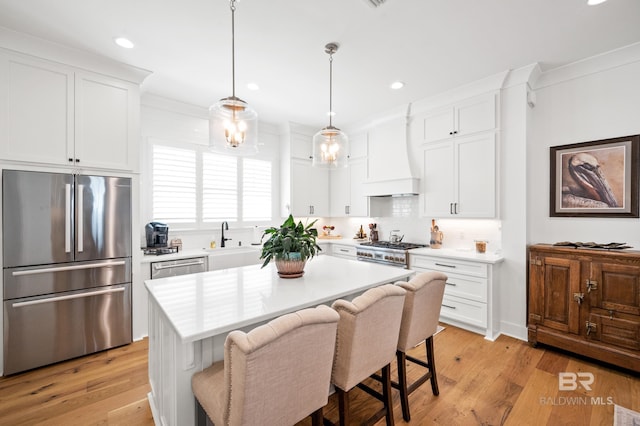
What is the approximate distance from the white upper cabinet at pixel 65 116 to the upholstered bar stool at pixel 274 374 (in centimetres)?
269

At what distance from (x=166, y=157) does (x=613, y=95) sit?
5264 millimetres

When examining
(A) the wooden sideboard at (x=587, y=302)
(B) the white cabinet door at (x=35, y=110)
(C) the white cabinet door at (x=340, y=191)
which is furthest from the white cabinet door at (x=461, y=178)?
(B) the white cabinet door at (x=35, y=110)

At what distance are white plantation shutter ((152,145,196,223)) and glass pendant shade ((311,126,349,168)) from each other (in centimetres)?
231

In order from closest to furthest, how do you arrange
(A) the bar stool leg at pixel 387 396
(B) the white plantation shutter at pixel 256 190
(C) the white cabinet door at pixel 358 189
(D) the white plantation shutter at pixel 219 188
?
(A) the bar stool leg at pixel 387 396, (D) the white plantation shutter at pixel 219 188, (B) the white plantation shutter at pixel 256 190, (C) the white cabinet door at pixel 358 189

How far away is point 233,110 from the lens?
2.02 metres

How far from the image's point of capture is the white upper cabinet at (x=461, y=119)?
331cm

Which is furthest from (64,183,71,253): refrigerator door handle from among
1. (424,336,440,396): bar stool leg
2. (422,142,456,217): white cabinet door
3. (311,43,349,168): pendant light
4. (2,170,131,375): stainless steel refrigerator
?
(422,142,456,217): white cabinet door

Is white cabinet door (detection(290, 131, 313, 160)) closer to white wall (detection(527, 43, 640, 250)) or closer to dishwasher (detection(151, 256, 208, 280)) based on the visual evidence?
dishwasher (detection(151, 256, 208, 280))

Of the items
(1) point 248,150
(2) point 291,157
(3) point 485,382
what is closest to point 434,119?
(2) point 291,157

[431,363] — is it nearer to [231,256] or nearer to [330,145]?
[330,145]

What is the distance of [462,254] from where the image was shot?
346cm

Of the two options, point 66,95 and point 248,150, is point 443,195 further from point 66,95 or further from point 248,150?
point 66,95

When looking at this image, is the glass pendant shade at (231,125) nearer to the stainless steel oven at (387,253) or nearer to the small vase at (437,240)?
the stainless steel oven at (387,253)

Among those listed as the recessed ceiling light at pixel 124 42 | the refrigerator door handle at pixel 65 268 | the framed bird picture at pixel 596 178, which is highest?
the recessed ceiling light at pixel 124 42
